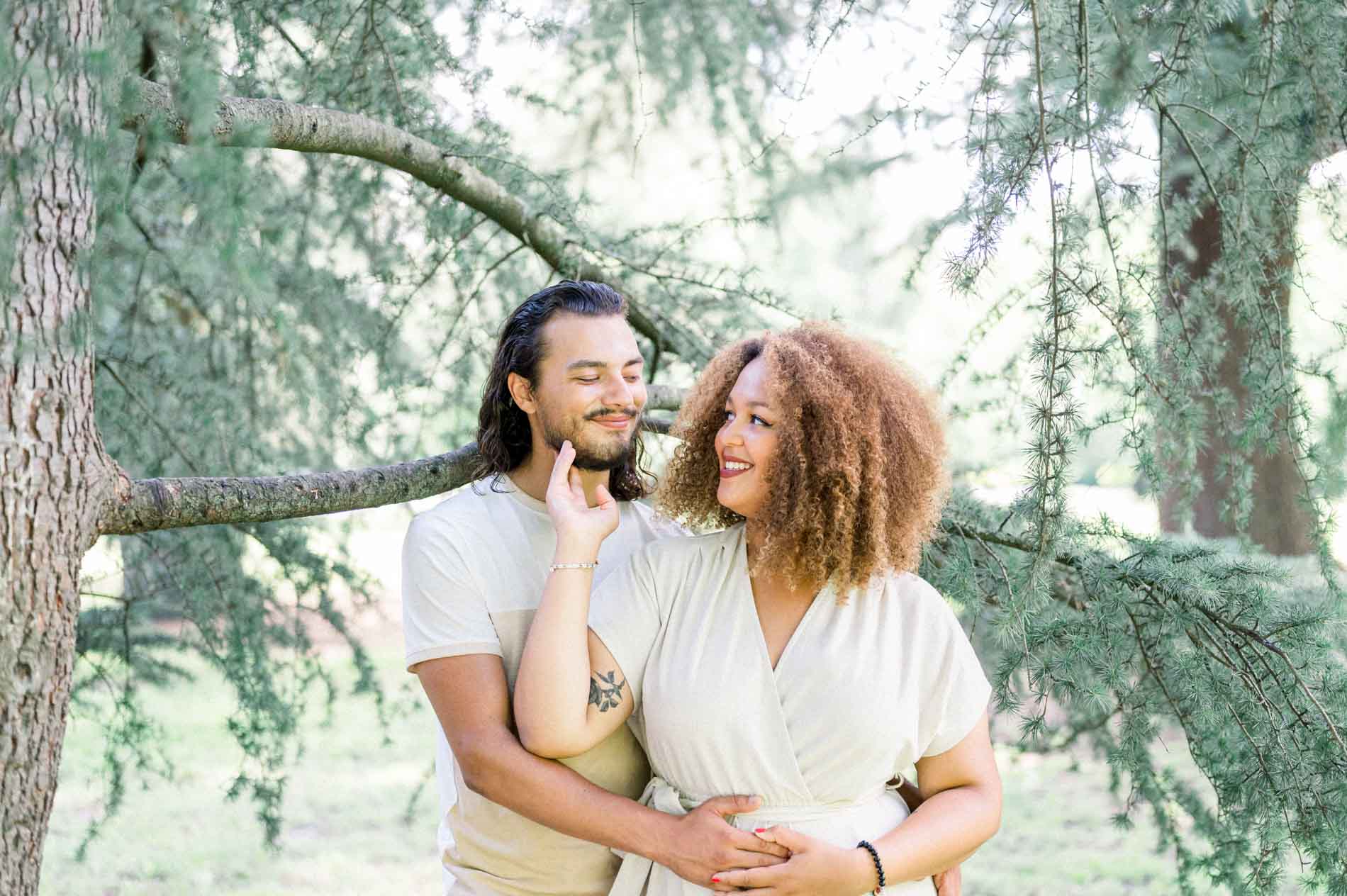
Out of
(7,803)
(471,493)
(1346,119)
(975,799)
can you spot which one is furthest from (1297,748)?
(7,803)

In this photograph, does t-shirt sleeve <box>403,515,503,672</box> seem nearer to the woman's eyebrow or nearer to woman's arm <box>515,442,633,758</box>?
woman's arm <box>515,442,633,758</box>

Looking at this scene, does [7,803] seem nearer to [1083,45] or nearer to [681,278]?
[681,278]

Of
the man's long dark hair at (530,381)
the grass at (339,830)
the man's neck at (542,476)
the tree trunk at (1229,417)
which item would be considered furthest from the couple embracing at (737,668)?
the grass at (339,830)

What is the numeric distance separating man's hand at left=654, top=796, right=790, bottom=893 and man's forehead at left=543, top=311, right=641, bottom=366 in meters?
0.94

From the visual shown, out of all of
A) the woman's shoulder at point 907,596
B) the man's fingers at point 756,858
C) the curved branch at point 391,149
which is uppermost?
the curved branch at point 391,149

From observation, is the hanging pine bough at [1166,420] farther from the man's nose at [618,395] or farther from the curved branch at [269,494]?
the curved branch at [269,494]

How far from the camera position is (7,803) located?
1955 mm

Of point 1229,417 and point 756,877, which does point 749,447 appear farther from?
point 1229,417

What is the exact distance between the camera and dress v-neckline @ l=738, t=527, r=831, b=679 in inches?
82.1

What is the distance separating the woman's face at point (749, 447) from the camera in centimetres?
213

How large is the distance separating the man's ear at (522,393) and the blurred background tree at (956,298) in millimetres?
470

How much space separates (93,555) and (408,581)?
296 inches

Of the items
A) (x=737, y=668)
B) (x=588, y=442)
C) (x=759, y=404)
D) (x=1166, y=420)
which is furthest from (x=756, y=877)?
(x=1166, y=420)

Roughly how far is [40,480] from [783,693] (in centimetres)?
124
